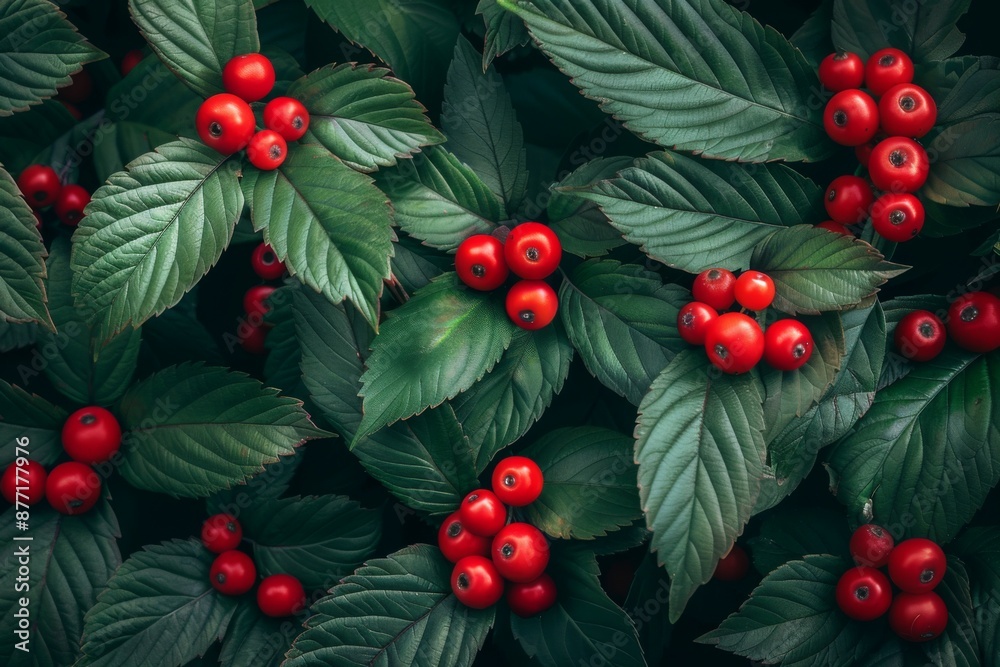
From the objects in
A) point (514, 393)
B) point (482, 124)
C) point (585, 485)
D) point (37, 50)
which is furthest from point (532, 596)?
point (37, 50)

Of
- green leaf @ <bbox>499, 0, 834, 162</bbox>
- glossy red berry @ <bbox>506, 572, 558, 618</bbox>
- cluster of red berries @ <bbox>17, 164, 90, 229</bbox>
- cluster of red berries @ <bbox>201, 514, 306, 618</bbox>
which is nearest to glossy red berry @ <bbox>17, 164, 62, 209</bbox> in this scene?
cluster of red berries @ <bbox>17, 164, 90, 229</bbox>

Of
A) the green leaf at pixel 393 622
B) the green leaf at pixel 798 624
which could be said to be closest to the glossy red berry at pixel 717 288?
the green leaf at pixel 798 624

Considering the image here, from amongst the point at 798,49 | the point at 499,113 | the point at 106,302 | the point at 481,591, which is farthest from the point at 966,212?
the point at 106,302

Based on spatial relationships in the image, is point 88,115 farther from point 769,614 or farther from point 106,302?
point 769,614

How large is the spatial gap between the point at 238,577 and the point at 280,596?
0.24 ft

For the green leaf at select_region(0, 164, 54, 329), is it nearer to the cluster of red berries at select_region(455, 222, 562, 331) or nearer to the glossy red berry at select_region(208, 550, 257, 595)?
the glossy red berry at select_region(208, 550, 257, 595)

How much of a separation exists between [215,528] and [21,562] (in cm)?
28

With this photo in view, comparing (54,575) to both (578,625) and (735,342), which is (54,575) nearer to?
(578,625)

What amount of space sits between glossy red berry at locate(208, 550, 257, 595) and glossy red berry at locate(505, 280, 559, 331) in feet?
1.85

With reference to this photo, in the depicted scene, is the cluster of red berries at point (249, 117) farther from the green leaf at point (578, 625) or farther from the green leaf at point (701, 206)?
the green leaf at point (578, 625)

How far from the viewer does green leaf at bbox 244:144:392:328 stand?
106cm

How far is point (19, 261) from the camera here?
Result: 1.14 meters

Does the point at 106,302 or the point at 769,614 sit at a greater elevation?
the point at 106,302

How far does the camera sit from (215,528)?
1.25 m
